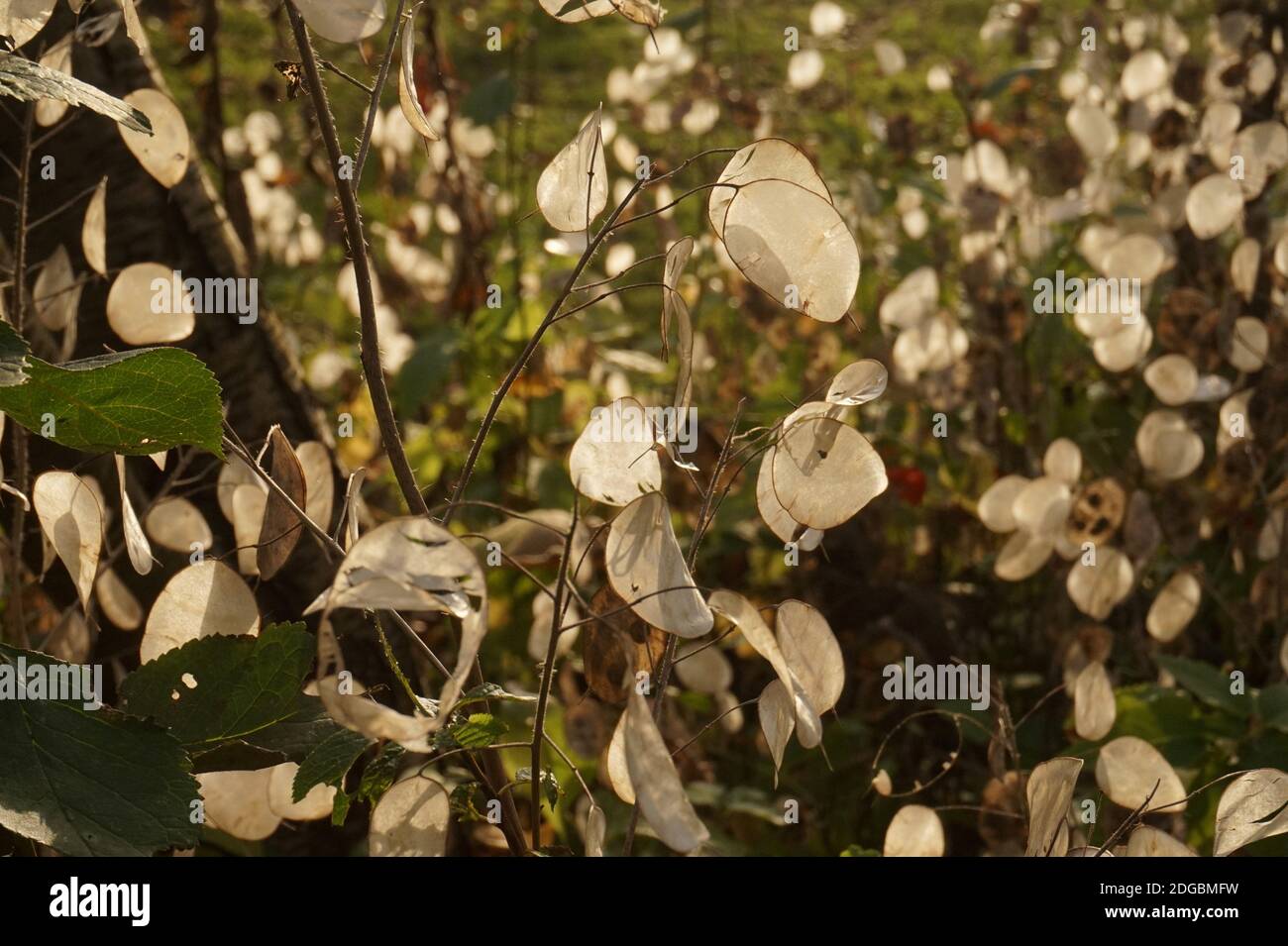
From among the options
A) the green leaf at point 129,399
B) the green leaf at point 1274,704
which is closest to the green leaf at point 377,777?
the green leaf at point 129,399

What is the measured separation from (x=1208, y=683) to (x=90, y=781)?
704 millimetres

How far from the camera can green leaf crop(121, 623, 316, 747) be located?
484 millimetres

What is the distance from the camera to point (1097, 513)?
38.9 inches

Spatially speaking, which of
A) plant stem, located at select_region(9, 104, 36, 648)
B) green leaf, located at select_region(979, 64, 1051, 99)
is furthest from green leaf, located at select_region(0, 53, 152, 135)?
green leaf, located at select_region(979, 64, 1051, 99)

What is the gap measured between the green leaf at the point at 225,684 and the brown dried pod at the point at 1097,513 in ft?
2.21

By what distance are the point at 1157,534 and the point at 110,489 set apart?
74 cm

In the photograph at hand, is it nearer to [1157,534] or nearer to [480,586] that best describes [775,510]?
[480,586]

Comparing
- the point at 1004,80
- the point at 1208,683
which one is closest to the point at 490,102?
the point at 1004,80

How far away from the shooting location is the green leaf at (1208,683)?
33.2 inches

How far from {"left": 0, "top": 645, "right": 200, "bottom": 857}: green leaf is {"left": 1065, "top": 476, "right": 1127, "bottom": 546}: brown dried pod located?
72 centimetres

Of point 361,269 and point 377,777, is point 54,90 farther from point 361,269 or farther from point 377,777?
point 377,777

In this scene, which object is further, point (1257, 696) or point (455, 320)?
point (455, 320)

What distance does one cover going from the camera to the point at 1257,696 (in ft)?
2.76
